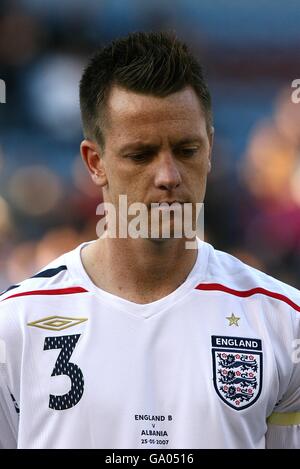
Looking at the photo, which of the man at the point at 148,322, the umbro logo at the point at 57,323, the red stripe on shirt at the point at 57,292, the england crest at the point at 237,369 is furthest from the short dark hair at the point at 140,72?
the england crest at the point at 237,369

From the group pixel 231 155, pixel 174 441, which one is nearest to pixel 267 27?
pixel 231 155

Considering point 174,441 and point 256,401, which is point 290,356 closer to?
point 256,401

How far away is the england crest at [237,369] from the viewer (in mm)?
2645

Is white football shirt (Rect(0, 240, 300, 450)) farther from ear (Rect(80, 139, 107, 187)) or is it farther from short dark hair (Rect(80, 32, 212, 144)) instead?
short dark hair (Rect(80, 32, 212, 144))

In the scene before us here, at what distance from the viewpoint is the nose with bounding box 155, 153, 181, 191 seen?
2.56 m

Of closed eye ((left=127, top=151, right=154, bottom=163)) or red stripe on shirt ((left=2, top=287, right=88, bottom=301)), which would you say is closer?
closed eye ((left=127, top=151, right=154, bottom=163))

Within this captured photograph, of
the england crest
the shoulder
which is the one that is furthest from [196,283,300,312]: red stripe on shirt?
the england crest

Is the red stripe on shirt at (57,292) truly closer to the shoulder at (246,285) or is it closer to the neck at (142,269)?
the neck at (142,269)

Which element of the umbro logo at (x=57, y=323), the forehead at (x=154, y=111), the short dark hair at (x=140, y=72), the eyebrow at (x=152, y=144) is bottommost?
the umbro logo at (x=57, y=323)

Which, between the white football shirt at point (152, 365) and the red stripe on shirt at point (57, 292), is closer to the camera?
the white football shirt at point (152, 365)

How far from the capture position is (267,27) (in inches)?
296

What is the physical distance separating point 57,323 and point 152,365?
15.3 inches

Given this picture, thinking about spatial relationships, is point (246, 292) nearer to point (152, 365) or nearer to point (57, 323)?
point (152, 365)

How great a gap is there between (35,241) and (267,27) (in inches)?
122
